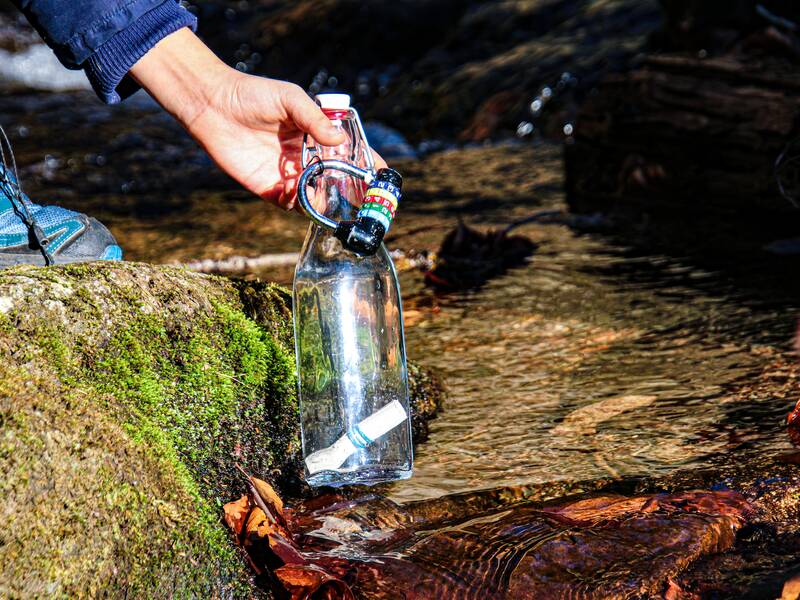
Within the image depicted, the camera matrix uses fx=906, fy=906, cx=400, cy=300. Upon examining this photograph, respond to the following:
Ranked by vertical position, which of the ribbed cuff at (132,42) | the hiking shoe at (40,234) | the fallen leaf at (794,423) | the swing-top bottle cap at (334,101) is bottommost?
the fallen leaf at (794,423)

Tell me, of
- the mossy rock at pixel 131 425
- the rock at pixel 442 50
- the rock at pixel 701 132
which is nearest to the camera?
the mossy rock at pixel 131 425

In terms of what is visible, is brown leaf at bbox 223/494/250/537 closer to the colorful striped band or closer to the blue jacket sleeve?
the colorful striped band

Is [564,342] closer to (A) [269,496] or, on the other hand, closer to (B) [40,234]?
(A) [269,496]

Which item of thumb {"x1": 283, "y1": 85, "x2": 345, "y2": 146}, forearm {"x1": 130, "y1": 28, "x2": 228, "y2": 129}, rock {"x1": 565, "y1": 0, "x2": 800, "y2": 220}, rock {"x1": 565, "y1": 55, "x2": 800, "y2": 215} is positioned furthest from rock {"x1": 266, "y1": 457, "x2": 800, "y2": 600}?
rock {"x1": 565, "y1": 55, "x2": 800, "y2": 215}

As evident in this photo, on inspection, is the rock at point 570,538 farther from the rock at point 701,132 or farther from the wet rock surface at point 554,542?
the rock at point 701,132

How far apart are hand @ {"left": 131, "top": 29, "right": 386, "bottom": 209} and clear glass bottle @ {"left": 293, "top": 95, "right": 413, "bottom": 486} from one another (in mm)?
211

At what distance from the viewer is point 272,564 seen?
1.97 meters

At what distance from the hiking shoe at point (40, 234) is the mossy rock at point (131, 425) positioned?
12.0 inches

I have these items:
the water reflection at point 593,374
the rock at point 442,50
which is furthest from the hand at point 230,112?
the rock at point 442,50

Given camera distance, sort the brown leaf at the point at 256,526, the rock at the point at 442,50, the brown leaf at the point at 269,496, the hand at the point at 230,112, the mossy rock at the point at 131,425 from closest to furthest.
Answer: the mossy rock at the point at 131,425 → the brown leaf at the point at 256,526 → the brown leaf at the point at 269,496 → the hand at the point at 230,112 → the rock at the point at 442,50

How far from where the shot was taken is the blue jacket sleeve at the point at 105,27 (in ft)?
8.45

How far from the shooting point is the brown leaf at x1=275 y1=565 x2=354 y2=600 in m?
1.85

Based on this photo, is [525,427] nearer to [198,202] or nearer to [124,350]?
[124,350]

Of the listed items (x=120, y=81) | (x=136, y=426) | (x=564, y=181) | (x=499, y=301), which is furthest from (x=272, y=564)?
(x=564, y=181)
